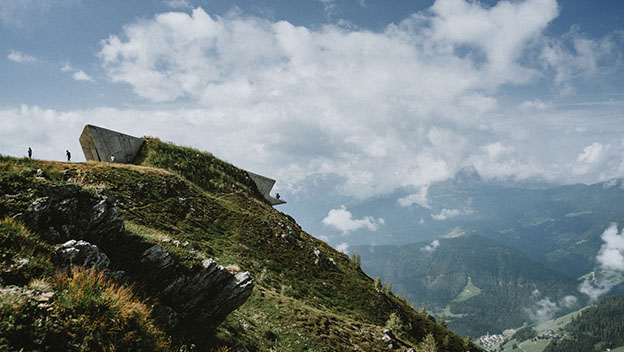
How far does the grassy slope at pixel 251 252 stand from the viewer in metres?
18.3

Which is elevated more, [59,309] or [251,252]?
[251,252]

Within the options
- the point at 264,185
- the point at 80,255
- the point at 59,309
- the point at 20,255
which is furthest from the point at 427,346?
the point at 264,185

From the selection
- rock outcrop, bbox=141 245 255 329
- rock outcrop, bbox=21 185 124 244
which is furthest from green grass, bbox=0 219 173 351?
rock outcrop, bbox=141 245 255 329

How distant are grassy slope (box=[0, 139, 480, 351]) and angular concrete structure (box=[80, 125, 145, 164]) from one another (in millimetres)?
3279

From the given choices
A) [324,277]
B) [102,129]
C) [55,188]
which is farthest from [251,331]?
[102,129]

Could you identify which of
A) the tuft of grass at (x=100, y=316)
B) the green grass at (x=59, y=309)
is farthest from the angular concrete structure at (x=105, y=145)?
the tuft of grass at (x=100, y=316)

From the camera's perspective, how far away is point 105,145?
47.9 m

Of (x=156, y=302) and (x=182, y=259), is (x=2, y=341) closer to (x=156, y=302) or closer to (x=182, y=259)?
(x=156, y=302)

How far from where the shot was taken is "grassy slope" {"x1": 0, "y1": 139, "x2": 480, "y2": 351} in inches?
719

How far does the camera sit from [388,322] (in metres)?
34.4

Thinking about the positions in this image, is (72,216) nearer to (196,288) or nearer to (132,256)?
(132,256)

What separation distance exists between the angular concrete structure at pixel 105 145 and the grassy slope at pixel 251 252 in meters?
3.28

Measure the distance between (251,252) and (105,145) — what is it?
111 ft

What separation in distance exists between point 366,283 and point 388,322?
958 cm
